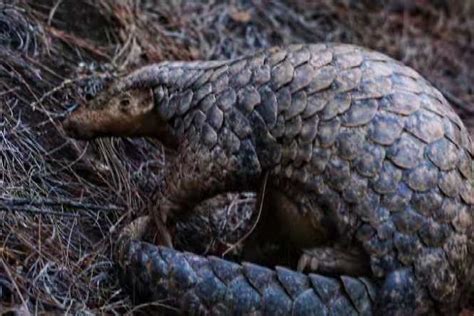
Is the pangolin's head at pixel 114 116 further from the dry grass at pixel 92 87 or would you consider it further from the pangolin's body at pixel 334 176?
the pangolin's body at pixel 334 176

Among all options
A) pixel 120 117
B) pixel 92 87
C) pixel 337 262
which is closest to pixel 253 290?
pixel 337 262

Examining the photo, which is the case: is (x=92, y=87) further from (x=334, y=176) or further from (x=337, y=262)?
(x=337, y=262)

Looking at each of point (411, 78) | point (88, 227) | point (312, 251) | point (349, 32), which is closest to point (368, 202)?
point (312, 251)

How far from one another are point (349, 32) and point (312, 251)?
3.46 m

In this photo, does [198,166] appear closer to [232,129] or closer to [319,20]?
[232,129]

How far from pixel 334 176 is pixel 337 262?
31cm

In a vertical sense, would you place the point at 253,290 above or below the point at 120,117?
below

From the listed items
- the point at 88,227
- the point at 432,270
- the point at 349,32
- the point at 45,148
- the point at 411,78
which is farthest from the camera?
the point at 349,32

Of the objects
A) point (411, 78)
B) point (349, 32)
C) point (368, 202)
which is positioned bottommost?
point (349, 32)

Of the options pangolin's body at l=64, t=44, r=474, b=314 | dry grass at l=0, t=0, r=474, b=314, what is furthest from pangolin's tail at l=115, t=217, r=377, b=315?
dry grass at l=0, t=0, r=474, b=314

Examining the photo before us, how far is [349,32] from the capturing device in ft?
23.0

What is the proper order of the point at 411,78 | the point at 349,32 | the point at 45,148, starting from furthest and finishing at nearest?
the point at 349,32 → the point at 45,148 → the point at 411,78

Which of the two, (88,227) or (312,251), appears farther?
(88,227)

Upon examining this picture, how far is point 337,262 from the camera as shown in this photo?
12.3ft
